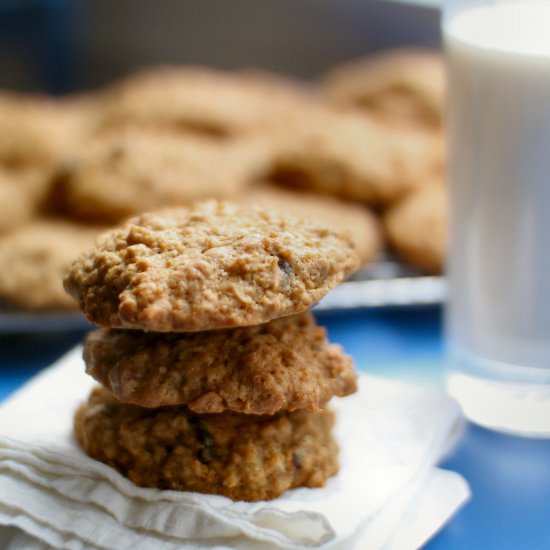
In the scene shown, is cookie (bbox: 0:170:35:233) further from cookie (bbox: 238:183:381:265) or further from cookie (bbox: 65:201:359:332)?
cookie (bbox: 65:201:359:332)

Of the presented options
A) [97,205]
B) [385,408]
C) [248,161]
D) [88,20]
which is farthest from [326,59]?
[385,408]

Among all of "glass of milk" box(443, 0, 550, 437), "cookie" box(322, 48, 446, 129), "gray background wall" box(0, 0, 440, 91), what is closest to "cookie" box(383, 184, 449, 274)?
"glass of milk" box(443, 0, 550, 437)

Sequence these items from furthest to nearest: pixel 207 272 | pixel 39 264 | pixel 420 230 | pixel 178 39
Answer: pixel 178 39
pixel 420 230
pixel 39 264
pixel 207 272

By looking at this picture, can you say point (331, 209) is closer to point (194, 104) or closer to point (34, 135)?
point (194, 104)

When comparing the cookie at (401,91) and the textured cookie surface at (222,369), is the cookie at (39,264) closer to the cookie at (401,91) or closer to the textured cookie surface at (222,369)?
the textured cookie surface at (222,369)

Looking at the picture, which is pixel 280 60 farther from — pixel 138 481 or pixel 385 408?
pixel 138 481

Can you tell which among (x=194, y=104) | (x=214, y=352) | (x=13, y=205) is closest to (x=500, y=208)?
(x=214, y=352)

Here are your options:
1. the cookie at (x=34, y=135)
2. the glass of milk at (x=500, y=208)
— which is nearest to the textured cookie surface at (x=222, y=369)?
the glass of milk at (x=500, y=208)
